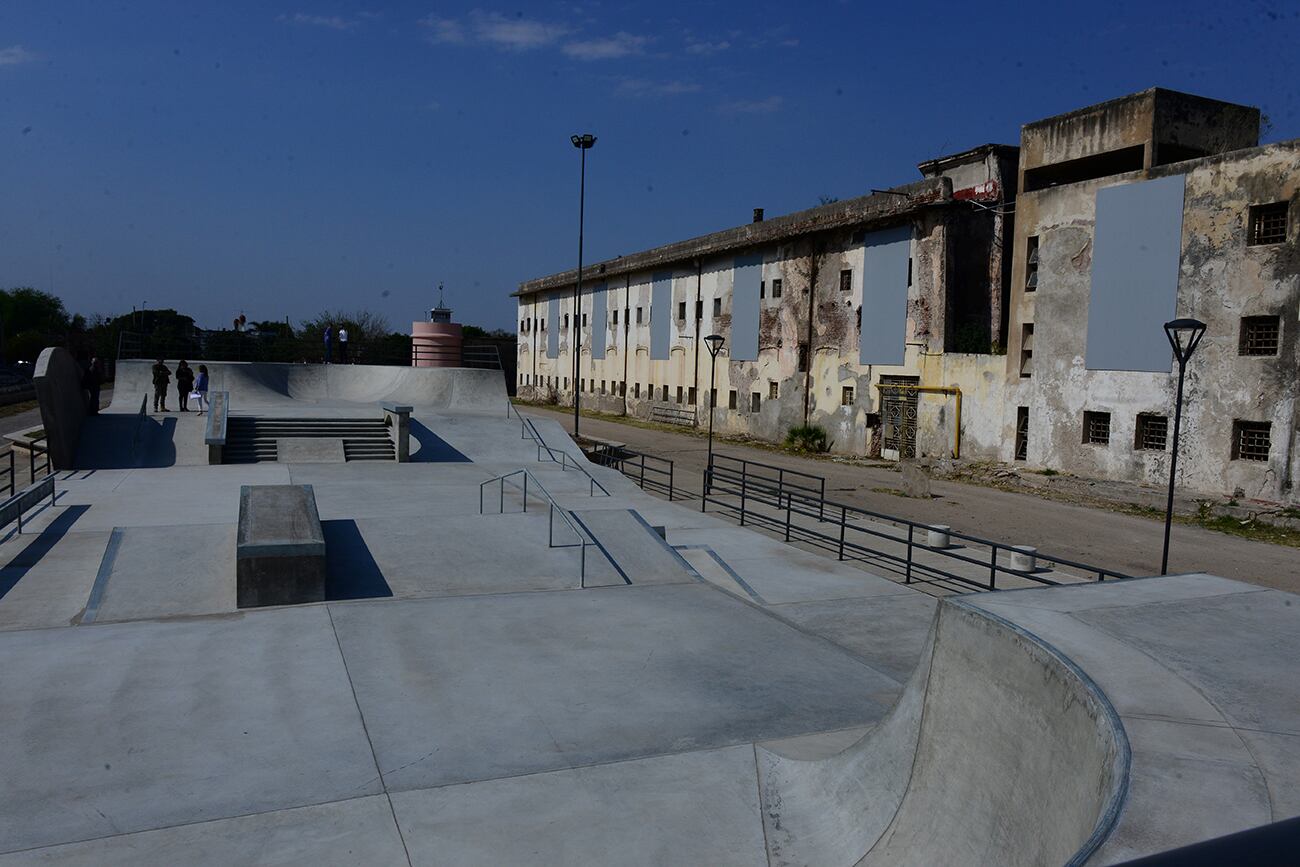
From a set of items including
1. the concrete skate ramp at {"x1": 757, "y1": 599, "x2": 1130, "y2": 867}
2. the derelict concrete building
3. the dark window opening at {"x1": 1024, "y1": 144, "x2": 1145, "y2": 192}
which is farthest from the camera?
the dark window opening at {"x1": 1024, "y1": 144, "x2": 1145, "y2": 192}

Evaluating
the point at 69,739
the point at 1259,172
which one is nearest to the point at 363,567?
the point at 69,739

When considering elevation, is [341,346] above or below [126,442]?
above

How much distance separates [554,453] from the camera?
21.0 m

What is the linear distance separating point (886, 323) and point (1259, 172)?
11229mm

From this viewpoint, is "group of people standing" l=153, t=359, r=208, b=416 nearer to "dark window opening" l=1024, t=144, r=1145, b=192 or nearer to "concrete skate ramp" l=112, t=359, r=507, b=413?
"concrete skate ramp" l=112, t=359, r=507, b=413

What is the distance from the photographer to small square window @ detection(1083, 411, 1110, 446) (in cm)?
2230

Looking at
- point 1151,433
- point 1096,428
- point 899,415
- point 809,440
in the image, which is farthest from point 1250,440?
point 809,440

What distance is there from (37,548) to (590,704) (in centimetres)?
820

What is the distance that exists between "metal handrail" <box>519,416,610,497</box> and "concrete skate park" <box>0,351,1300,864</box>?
179 inches

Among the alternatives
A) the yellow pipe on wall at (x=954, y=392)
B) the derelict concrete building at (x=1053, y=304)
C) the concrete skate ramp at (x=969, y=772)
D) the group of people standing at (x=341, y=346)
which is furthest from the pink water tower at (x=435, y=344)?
the concrete skate ramp at (x=969, y=772)

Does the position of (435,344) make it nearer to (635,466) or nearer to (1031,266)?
(635,466)

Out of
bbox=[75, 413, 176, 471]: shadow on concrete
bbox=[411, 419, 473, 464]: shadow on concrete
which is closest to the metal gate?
bbox=[411, 419, 473, 464]: shadow on concrete

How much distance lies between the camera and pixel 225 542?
36.0ft

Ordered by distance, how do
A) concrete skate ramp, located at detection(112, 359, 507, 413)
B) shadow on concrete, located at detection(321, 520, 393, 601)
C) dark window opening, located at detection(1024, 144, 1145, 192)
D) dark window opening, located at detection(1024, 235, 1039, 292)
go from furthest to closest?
concrete skate ramp, located at detection(112, 359, 507, 413) < dark window opening, located at detection(1024, 235, 1039, 292) < dark window opening, located at detection(1024, 144, 1145, 192) < shadow on concrete, located at detection(321, 520, 393, 601)
